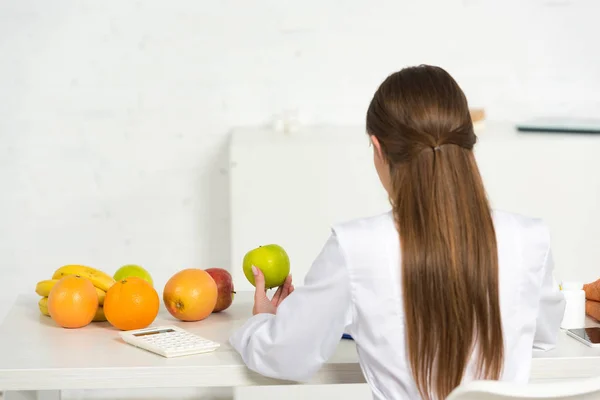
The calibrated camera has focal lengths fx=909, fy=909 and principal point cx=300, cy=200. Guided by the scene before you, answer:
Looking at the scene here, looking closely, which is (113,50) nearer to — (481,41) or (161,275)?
(161,275)

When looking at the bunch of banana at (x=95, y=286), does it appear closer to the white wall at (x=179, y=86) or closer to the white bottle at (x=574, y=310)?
the white bottle at (x=574, y=310)

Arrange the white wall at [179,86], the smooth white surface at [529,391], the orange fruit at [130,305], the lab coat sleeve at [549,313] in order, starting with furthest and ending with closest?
the white wall at [179,86] < the orange fruit at [130,305] < the lab coat sleeve at [549,313] < the smooth white surface at [529,391]

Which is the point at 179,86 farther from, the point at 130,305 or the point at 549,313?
the point at 549,313

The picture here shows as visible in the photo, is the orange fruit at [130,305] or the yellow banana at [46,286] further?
the yellow banana at [46,286]

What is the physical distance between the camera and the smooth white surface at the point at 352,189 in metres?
2.80

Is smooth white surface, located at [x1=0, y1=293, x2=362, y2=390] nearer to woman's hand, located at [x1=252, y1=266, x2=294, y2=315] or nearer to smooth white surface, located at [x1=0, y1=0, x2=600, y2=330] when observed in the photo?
woman's hand, located at [x1=252, y1=266, x2=294, y2=315]

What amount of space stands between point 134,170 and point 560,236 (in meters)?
1.46

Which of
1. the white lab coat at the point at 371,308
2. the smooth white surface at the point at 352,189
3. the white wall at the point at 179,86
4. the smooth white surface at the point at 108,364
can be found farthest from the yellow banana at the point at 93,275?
the white wall at the point at 179,86

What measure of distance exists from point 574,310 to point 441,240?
1.56ft

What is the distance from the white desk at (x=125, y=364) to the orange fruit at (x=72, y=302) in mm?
21

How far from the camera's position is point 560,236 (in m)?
2.88

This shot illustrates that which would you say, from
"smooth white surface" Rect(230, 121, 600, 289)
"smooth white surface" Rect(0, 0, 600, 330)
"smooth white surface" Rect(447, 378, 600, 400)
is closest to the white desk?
"smooth white surface" Rect(447, 378, 600, 400)

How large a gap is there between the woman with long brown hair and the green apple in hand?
278 millimetres

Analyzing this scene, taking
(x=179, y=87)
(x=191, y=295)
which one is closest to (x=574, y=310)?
(x=191, y=295)
